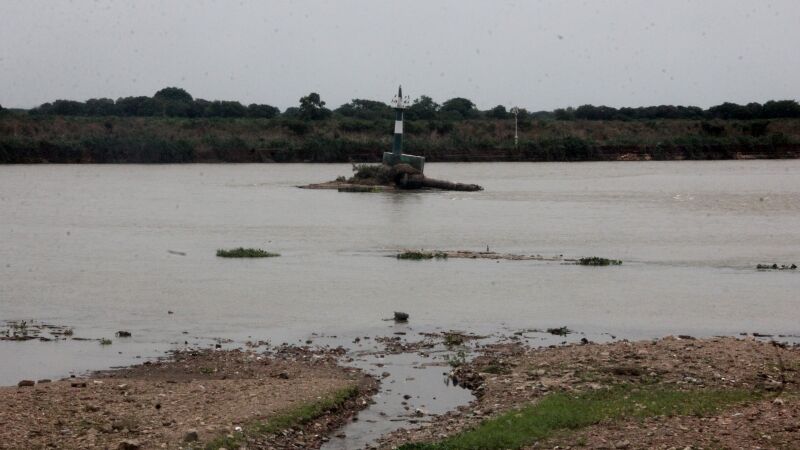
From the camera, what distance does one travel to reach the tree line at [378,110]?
11212 centimetres

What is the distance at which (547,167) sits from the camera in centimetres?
7725

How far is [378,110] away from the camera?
118 meters

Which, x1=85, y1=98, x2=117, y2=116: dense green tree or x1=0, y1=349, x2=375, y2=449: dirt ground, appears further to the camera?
x1=85, y1=98, x2=117, y2=116: dense green tree

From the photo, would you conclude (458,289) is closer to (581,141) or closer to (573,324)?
(573,324)

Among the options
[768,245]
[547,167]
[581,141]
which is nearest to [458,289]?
[768,245]

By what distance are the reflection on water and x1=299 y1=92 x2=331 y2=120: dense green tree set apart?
4915 centimetres

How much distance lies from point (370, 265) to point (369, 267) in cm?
A: 36

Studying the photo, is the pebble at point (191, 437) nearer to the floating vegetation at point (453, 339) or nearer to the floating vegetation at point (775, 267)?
the floating vegetation at point (453, 339)

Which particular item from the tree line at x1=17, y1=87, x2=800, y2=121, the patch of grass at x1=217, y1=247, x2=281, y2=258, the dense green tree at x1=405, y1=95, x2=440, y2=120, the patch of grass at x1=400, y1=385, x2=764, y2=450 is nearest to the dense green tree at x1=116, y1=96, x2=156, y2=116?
the tree line at x1=17, y1=87, x2=800, y2=121

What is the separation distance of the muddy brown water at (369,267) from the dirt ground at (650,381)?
7.73 feet

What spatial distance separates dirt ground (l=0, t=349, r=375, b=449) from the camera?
9516 millimetres

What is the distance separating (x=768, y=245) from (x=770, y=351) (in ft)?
49.6

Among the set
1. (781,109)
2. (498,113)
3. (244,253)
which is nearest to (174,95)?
(498,113)

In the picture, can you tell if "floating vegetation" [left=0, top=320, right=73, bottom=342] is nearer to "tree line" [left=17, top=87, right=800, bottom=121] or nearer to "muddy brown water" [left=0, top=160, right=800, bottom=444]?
"muddy brown water" [left=0, top=160, right=800, bottom=444]
